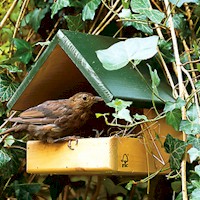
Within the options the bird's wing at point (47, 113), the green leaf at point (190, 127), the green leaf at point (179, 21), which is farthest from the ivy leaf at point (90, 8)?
the green leaf at point (190, 127)

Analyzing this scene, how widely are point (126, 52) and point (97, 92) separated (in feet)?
0.67

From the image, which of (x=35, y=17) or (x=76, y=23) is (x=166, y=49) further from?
(x=35, y=17)

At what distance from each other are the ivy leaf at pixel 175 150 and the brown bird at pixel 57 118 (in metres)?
0.24

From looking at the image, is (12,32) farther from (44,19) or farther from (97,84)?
(97,84)

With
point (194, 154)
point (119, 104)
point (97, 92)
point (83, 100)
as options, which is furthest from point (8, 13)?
point (194, 154)

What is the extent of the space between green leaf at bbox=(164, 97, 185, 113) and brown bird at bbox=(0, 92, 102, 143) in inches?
8.9

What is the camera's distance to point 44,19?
7.71ft

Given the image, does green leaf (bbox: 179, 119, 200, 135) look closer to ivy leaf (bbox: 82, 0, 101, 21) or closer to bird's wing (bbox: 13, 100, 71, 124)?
bird's wing (bbox: 13, 100, 71, 124)

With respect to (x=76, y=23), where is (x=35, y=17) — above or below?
above

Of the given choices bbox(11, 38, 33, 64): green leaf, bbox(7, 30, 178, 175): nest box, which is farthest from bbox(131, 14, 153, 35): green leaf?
bbox(11, 38, 33, 64): green leaf

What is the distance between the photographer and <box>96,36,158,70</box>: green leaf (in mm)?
1396

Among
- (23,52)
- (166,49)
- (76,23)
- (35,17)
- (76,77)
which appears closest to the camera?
(166,49)

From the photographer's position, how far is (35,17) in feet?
7.43

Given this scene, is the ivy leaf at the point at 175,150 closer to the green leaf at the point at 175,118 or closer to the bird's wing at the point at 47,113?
the green leaf at the point at 175,118
